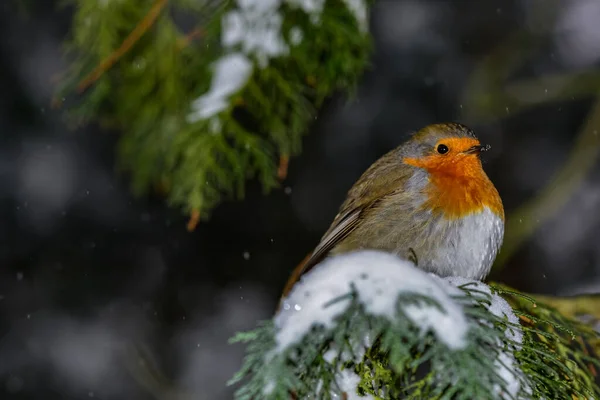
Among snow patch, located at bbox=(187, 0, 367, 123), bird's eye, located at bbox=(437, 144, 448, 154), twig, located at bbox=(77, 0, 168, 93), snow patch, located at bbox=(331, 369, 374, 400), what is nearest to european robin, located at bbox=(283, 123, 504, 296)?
bird's eye, located at bbox=(437, 144, 448, 154)

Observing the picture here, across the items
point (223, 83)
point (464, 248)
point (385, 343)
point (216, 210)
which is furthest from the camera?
point (216, 210)

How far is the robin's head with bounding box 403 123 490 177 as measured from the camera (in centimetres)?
260

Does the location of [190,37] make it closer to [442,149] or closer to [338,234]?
[338,234]

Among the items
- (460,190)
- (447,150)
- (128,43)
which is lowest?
(460,190)

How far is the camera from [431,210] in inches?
98.2

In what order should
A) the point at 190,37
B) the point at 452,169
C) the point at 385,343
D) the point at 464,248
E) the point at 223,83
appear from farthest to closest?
the point at 190,37 < the point at 223,83 < the point at 452,169 < the point at 464,248 < the point at 385,343

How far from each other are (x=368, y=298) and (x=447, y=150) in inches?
51.8

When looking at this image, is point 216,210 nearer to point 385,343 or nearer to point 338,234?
point 338,234

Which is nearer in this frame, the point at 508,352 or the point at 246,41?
the point at 508,352

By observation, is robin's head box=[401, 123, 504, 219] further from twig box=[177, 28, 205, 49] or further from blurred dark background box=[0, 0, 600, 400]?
blurred dark background box=[0, 0, 600, 400]

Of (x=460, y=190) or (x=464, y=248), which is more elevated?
(x=460, y=190)

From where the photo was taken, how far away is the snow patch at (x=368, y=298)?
4.66 feet

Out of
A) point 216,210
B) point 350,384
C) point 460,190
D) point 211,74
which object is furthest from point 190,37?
point 216,210

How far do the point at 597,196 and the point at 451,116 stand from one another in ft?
3.48
